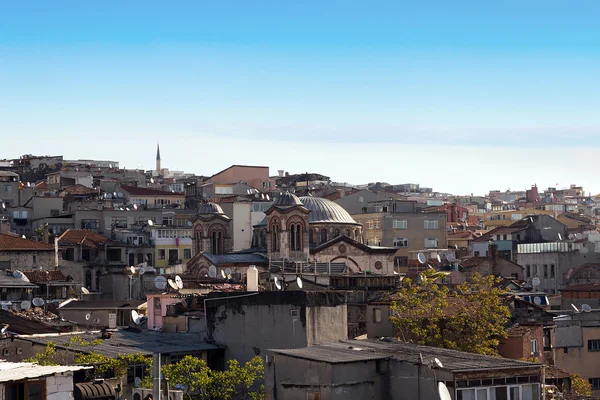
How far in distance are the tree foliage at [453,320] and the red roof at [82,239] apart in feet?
129

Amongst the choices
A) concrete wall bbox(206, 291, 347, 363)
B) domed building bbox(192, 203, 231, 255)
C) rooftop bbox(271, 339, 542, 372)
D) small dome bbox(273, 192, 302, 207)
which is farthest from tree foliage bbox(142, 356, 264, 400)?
domed building bbox(192, 203, 231, 255)

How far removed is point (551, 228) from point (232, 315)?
59.7 meters

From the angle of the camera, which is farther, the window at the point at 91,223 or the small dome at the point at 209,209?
the window at the point at 91,223

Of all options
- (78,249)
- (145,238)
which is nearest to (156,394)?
(78,249)

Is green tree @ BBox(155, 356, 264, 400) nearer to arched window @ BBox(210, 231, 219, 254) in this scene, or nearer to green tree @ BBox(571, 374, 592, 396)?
green tree @ BBox(571, 374, 592, 396)

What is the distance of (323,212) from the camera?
7881cm

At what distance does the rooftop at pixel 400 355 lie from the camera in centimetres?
2864

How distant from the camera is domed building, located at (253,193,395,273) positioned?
7394 centimetres

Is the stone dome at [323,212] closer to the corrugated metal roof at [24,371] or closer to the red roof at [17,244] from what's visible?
the red roof at [17,244]

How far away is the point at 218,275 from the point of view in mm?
70312

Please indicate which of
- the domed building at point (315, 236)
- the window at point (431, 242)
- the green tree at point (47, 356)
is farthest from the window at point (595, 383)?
the window at point (431, 242)

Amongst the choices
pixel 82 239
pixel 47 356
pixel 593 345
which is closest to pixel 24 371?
pixel 47 356

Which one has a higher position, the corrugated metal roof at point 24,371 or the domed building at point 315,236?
the domed building at point 315,236

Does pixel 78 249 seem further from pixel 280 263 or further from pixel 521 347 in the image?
pixel 521 347
